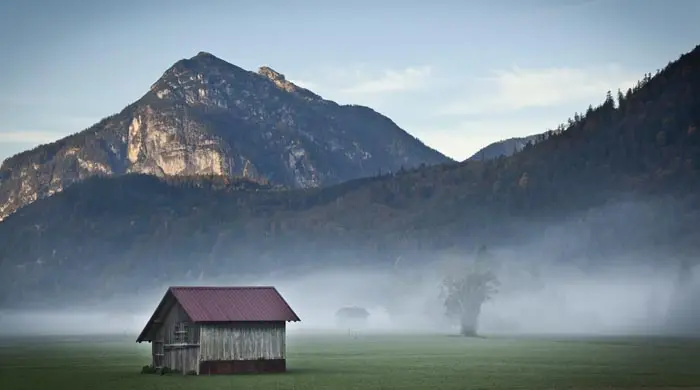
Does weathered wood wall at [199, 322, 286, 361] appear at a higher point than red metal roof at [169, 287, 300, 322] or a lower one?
lower

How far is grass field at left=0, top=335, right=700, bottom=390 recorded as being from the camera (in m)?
84.5

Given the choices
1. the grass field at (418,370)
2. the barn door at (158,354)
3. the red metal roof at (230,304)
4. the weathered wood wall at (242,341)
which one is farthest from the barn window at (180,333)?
the grass field at (418,370)

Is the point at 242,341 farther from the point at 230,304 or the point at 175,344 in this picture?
the point at 175,344

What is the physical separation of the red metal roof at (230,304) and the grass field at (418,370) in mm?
5051

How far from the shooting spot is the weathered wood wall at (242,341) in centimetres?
9688

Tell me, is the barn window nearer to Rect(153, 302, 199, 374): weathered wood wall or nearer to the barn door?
Rect(153, 302, 199, 374): weathered wood wall

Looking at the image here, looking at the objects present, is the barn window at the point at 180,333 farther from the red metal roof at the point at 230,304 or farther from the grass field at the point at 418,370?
the grass field at the point at 418,370

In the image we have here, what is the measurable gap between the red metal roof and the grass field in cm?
505

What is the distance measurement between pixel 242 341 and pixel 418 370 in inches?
595

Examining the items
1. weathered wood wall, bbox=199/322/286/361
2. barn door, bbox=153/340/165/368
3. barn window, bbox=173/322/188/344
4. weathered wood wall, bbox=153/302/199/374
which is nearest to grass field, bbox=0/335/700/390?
barn door, bbox=153/340/165/368

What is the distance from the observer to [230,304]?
9869 cm

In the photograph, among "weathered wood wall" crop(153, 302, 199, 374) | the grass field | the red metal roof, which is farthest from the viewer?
"weathered wood wall" crop(153, 302, 199, 374)

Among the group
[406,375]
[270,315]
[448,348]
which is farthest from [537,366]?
[448,348]

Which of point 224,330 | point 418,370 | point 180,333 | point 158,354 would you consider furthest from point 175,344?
point 418,370
